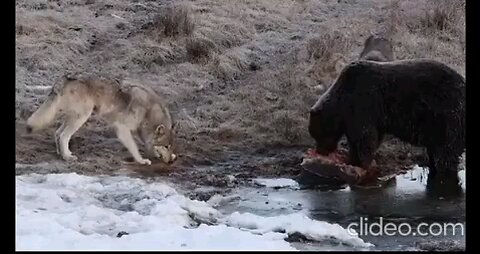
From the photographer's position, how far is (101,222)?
8.33 meters

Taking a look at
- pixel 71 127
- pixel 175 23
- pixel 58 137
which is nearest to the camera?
pixel 71 127

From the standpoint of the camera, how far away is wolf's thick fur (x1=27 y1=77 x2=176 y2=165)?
10969 millimetres

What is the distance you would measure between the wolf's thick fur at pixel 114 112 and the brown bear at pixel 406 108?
2248 millimetres

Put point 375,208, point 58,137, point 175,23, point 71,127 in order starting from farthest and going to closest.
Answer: point 175,23 < point 58,137 < point 71,127 < point 375,208

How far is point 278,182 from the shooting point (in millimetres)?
10508

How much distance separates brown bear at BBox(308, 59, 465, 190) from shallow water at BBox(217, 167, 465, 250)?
18.5 inches

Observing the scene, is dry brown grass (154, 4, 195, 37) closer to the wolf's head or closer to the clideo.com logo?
the wolf's head

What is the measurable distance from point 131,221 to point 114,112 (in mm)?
3200

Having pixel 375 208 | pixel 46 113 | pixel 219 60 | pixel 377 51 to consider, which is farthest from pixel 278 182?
pixel 219 60

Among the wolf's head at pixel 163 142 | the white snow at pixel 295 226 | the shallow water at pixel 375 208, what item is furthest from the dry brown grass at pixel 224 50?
the white snow at pixel 295 226

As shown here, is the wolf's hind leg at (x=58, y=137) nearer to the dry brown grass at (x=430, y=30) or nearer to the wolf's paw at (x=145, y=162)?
the wolf's paw at (x=145, y=162)

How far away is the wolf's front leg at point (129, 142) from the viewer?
1117cm

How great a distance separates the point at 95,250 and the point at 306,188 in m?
3.69

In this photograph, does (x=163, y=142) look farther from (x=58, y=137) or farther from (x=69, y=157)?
(x=58, y=137)
